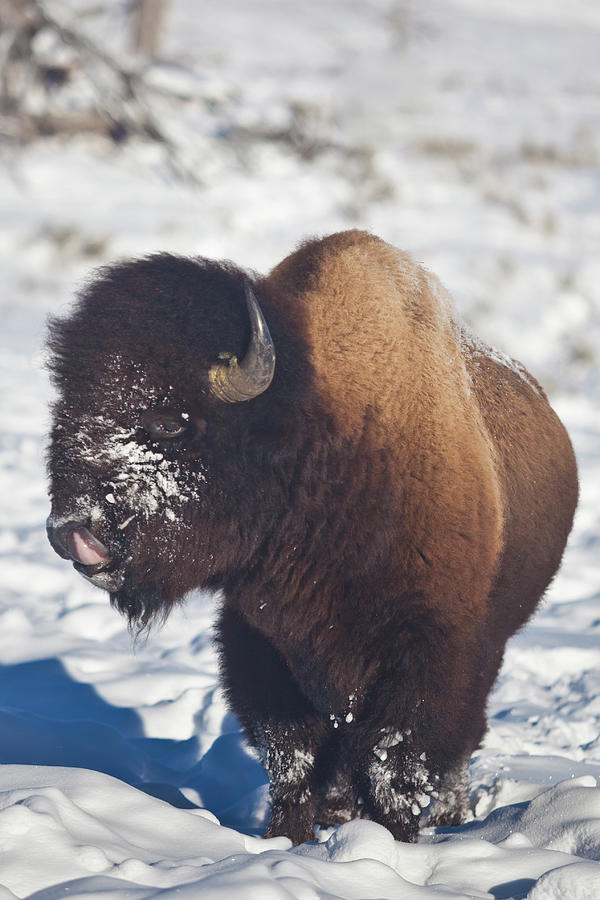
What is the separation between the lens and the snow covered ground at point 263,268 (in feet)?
6.67

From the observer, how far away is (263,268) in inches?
397

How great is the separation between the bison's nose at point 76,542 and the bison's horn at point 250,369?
490 mm

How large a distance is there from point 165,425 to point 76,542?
14.7 inches

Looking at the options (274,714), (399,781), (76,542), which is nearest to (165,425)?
(76,542)

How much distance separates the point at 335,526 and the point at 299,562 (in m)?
0.15

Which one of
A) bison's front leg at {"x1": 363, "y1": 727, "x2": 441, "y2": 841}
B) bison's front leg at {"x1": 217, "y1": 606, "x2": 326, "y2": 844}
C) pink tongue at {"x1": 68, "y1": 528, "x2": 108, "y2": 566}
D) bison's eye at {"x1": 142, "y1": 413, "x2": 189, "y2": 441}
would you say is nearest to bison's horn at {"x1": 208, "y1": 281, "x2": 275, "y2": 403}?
bison's eye at {"x1": 142, "y1": 413, "x2": 189, "y2": 441}

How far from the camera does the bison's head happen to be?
2.32 metres

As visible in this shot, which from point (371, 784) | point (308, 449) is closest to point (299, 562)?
point (308, 449)

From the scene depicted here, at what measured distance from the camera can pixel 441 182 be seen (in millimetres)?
13523

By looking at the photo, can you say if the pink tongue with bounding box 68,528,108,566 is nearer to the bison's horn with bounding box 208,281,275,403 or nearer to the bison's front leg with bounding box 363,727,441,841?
the bison's horn with bounding box 208,281,275,403

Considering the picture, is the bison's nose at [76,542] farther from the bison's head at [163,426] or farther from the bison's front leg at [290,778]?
the bison's front leg at [290,778]

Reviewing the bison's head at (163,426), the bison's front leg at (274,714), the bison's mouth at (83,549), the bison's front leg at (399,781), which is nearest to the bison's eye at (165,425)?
the bison's head at (163,426)

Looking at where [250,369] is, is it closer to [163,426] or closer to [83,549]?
[163,426]

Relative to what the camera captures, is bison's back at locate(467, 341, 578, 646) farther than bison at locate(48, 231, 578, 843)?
Yes
